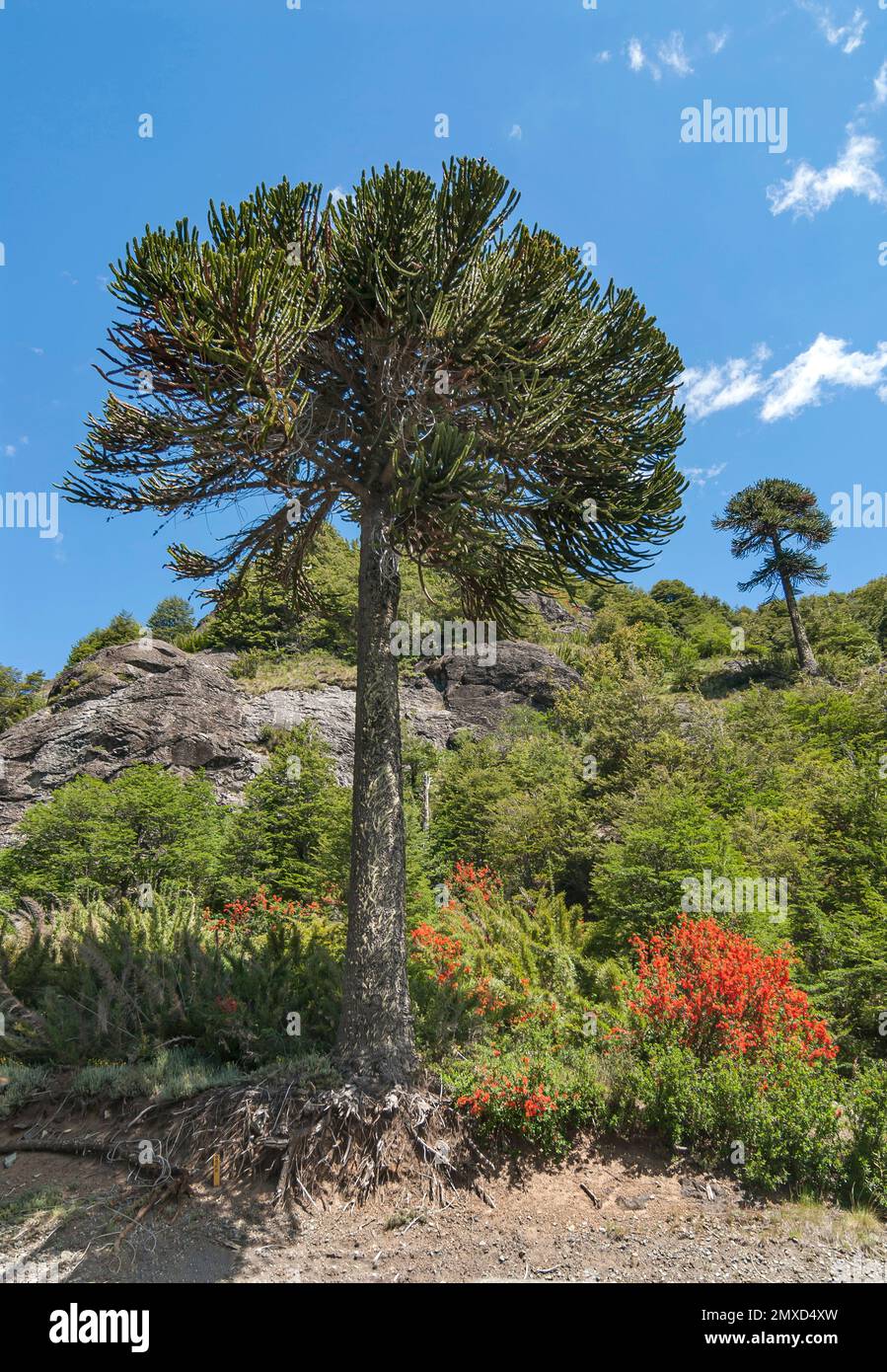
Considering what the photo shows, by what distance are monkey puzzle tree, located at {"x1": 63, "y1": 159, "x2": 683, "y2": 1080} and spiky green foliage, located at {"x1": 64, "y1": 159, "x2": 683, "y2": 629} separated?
22mm

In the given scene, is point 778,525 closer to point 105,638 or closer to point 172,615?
point 105,638

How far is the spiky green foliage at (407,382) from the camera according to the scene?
500cm

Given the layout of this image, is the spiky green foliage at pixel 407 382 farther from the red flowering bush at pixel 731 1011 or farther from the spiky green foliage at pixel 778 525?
the spiky green foliage at pixel 778 525

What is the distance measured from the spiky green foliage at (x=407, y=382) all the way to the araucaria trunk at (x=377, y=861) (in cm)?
63

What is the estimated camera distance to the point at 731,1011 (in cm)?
646

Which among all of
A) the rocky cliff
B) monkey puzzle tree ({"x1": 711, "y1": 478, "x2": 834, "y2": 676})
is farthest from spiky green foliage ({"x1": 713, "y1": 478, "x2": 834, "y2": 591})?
the rocky cliff

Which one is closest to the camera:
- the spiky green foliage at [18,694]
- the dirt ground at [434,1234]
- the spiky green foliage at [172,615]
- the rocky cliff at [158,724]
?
the dirt ground at [434,1234]

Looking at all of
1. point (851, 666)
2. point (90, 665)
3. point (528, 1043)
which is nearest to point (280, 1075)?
point (528, 1043)

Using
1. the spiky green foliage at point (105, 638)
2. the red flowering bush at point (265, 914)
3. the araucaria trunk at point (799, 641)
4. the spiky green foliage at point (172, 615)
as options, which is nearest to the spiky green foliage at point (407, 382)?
the red flowering bush at point (265, 914)

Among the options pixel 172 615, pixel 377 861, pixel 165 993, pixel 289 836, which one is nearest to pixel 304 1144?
pixel 377 861

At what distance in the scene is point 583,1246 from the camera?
4.73 meters

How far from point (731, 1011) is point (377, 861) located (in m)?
3.82

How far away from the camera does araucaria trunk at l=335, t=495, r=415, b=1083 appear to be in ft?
18.9
